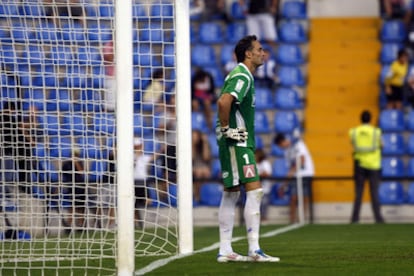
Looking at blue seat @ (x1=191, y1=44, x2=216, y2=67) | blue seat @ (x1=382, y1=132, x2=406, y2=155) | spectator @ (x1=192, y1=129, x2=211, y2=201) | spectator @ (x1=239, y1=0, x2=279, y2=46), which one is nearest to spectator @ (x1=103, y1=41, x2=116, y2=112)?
A: spectator @ (x1=192, y1=129, x2=211, y2=201)

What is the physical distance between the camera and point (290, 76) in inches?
1071

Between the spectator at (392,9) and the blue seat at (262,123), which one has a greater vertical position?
the spectator at (392,9)

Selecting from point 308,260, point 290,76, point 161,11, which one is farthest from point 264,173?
point 308,260

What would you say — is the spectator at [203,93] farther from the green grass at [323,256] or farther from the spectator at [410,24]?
the green grass at [323,256]

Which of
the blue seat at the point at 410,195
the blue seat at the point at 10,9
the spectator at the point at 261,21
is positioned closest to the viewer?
the blue seat at the point at 10,9

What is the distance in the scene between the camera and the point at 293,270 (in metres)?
11.0

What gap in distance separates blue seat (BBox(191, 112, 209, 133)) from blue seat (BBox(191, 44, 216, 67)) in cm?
176

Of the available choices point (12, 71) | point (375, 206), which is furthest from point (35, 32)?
point (375, 206)

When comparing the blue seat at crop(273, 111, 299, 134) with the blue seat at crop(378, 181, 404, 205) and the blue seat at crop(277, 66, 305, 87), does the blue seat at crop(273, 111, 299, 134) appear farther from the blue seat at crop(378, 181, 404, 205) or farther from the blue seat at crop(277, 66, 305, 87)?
the blue seat at crop(378, 181, 404, 205)

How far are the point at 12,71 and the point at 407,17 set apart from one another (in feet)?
53.5

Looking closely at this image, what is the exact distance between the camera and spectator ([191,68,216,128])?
25719 mm

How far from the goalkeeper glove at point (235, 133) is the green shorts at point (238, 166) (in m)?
0.11

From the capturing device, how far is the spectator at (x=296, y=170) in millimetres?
23453

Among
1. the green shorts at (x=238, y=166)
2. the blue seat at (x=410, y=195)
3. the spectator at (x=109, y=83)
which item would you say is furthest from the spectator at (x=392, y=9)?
the green shorts at (x=238, y=166)
